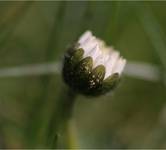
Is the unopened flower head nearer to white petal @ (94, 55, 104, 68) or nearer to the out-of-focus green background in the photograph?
white petal @ (94, 55, 104, 68)

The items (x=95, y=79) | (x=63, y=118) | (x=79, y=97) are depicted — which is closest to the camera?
(x=95, y=79)

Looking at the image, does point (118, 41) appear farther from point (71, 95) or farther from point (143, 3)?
point (71, 95)

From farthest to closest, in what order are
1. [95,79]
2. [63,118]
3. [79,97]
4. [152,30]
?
[79,97]
[152,30]
[63,118]
[95,79]

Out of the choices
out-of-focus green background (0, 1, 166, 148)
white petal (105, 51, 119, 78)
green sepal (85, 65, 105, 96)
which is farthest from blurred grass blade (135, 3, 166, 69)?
green sepal (85, 65, 105, 96)

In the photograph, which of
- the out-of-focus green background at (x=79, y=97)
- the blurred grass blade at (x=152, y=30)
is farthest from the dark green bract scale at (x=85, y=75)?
the blurred grass blade at (x=152, y=30)

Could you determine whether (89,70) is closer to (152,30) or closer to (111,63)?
(111,63)

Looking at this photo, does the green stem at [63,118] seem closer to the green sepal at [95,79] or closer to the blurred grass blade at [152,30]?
the green sepal at [95,79]

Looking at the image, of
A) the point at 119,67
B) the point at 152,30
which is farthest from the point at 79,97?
the point at 119,67
